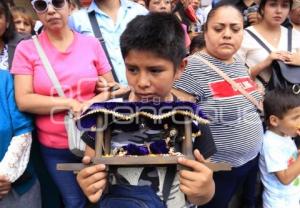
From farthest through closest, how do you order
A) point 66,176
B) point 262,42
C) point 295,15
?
1. point 295,15
2. point 262,42
3. point 66,176

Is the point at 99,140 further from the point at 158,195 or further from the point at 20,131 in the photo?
the point at 20,131

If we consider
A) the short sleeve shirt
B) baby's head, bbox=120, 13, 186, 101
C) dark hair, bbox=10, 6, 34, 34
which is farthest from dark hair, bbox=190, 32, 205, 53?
baby's head, bbox=120, 13, 186, 101

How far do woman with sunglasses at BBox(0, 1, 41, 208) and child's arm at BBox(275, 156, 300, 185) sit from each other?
5.00ft

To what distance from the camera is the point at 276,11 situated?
127 inches

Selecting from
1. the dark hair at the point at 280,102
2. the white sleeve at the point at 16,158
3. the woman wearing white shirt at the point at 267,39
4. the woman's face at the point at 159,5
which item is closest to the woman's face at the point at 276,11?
the woman wearing white shirt at the point at 267,39

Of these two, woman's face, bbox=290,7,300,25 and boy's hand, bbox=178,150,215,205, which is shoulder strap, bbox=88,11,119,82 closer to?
boy's hand, bbox=178,150,215,205

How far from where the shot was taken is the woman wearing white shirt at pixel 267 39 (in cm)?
312

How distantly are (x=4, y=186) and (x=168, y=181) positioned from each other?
3.65 ft

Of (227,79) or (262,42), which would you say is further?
(262,42)

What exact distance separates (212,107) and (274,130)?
0.54 m

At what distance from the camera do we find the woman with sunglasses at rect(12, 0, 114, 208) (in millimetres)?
2295

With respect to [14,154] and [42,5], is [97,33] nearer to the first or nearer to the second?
[42,5]

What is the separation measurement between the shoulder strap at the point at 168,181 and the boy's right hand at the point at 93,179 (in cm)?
24

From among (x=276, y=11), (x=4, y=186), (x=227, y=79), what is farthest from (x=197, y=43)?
(x=4, y=186)
